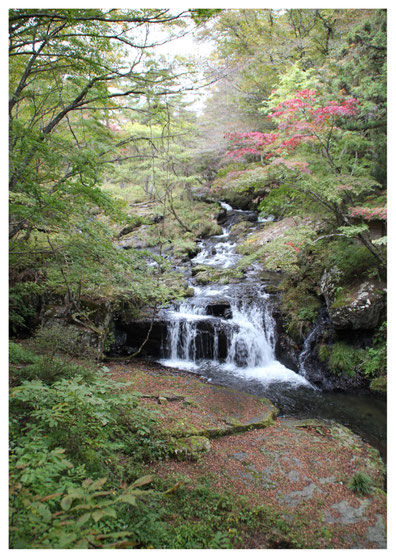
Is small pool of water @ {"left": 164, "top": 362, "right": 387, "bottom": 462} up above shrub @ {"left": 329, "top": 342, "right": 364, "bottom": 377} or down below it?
below

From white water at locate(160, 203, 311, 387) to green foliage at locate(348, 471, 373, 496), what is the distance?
3213 mm

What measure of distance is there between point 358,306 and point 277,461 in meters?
3.49

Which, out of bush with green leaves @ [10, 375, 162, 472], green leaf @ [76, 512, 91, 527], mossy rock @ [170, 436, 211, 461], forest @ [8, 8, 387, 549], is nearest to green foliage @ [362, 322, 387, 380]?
forest @ [8, 8, 387, 549]

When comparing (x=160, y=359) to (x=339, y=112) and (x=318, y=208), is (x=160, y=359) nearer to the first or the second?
(x=318, y=208)

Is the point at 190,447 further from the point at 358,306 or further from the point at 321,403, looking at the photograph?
the point at 358,306

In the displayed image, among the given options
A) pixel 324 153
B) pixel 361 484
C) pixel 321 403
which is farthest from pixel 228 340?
pixel 324 153

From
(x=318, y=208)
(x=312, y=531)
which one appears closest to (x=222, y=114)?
(x=318, y=208)

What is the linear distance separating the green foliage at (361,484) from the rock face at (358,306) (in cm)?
318

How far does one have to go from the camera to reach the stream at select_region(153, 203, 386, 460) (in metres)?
5.12

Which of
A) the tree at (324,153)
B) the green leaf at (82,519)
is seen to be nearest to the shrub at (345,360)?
the tree at (324,153)

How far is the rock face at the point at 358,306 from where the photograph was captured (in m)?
5.64

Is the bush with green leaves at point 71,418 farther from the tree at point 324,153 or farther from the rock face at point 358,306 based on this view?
the rock face at point 358,306

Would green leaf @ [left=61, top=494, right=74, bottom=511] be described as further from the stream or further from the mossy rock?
the stream
